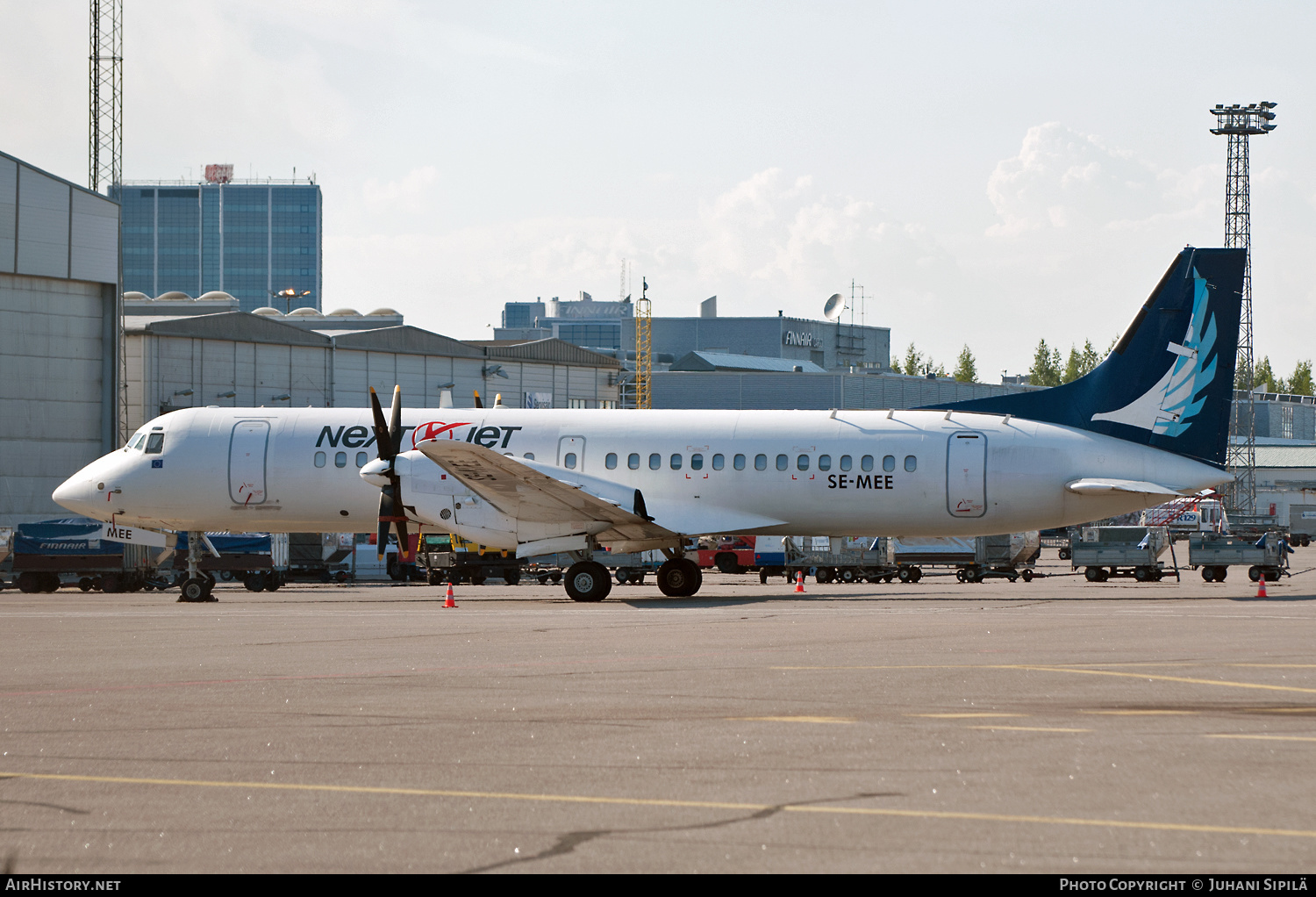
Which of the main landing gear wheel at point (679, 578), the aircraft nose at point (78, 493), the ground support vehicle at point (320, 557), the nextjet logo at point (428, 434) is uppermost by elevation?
the nextjet logo at point (428, 434)

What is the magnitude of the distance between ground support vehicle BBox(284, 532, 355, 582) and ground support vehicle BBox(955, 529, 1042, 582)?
82.0 feet

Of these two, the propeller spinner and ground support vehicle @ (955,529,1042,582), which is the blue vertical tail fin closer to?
the propeller spinner

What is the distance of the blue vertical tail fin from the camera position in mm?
30109

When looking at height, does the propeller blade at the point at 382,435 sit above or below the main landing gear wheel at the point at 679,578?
above

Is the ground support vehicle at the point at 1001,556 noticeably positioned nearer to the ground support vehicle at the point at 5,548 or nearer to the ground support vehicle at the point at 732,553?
the ground support vehicle at the point at 732,553

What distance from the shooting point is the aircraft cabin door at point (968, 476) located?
2988 centimetres

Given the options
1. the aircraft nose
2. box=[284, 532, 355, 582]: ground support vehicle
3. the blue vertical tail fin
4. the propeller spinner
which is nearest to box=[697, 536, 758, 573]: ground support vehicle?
box=[284, 532, 355, 582]: ground support vehicle

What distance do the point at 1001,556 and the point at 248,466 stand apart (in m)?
30.5

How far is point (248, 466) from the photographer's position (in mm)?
31984

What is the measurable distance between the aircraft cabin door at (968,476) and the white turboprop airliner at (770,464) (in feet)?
0.13

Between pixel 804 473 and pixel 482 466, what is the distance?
7580 millimetres

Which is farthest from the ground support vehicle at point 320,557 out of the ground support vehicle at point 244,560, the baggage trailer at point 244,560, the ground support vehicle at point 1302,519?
the ground support vehicle at point 1302,519

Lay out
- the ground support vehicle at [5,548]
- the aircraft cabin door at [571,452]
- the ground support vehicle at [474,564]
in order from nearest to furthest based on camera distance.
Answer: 1. the aircraft cabin door at [571,452]
2. the ground support vehicle at [5,548]
3. the ground support vehicle at [474,564]

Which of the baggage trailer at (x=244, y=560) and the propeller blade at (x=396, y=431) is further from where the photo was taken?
the baggage trailer at (x=244, y=560)
